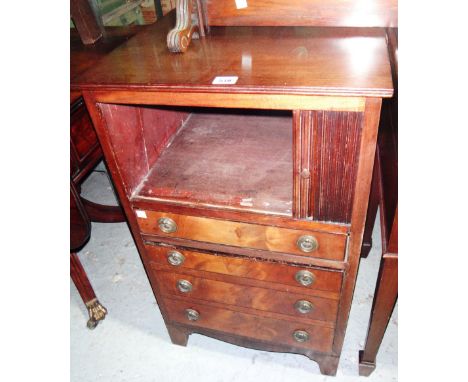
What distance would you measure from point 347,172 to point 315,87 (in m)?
0.25

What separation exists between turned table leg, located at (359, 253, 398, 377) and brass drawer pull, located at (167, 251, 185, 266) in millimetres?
653

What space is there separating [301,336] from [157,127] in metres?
0.92

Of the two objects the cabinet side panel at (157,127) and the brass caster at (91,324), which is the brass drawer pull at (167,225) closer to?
the cabinet side panel at (157,127)

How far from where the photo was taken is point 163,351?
68.5 inches

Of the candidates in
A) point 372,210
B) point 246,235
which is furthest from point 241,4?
point 372,210

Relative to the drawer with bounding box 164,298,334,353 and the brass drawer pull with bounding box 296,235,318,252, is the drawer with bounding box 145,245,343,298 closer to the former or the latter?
the brass drawer pull with bounding box 296,235,318,252

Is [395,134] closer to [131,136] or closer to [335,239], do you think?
[335,239]

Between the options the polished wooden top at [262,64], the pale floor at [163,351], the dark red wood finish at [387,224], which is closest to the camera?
the polished wooden top at [262,64]

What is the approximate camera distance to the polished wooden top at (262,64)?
84cm

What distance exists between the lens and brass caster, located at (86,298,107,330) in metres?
1.86

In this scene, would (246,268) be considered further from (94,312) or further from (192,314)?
(94,312)

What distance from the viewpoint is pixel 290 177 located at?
3.85ft

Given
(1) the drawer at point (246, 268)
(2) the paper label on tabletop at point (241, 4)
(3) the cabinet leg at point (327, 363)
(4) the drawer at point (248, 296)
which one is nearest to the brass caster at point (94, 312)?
(4) the drawer at point (248, 296)
